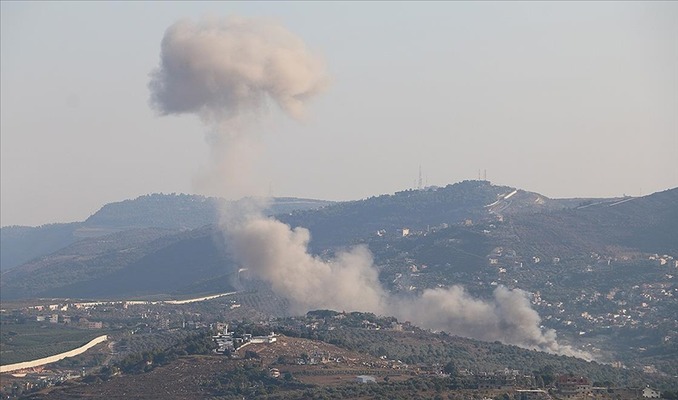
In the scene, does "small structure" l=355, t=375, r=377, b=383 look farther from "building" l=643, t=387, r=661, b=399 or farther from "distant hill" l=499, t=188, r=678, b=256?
"distant hill" l=499, t=188, r=678, b=256

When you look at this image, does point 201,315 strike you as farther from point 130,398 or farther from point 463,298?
point 130,398

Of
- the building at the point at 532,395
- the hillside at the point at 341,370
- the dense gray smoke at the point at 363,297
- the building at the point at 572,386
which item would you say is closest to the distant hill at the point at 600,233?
the dense gray smoke at the point at 363,297

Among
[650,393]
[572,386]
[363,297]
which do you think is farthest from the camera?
[363,297]

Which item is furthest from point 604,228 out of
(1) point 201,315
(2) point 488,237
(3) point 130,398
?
(3) point 130,398

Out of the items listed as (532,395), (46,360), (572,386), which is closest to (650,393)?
(572,386)

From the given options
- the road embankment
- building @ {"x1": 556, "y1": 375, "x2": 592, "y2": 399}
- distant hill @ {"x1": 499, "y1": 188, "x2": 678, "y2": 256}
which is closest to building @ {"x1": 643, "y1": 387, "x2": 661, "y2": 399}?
building @ {"x1": 556, "y1": 375, "x2": 592, "y2": 399}

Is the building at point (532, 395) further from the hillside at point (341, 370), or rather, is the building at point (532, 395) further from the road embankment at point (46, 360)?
the road embankment at point (46, 360)

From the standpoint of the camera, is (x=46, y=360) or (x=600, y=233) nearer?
(x=46, y=360)

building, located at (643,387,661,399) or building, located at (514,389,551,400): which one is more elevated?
building, located at (514,389,551,400)

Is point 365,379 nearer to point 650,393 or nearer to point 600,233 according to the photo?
point 650,393

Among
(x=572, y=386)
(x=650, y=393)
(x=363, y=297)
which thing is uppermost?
(x=363, y=297)

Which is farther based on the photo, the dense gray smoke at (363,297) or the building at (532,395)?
the dense gray smoke at (363,297)
